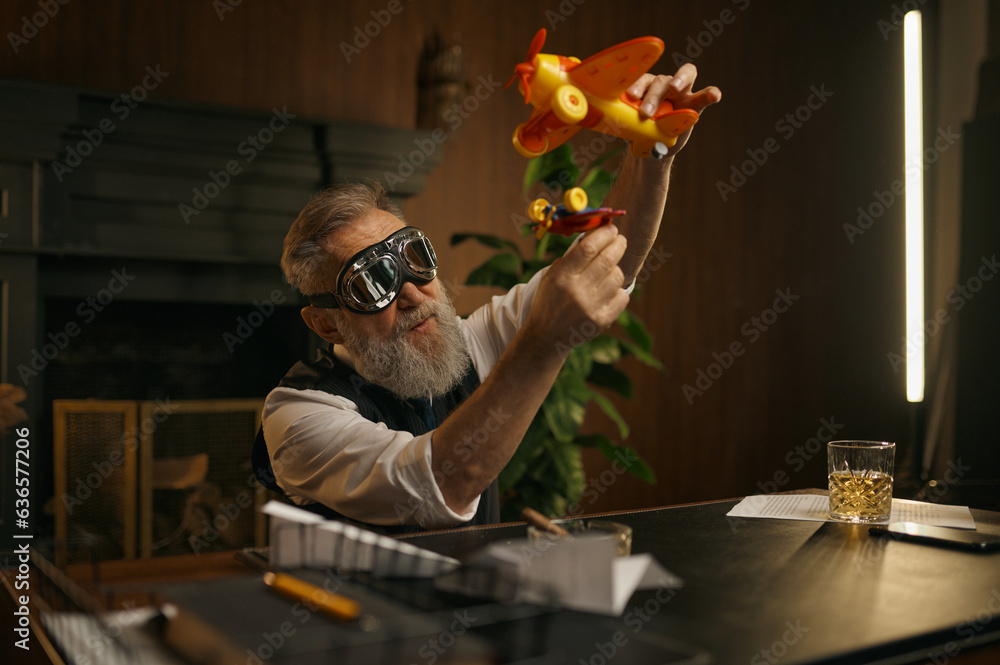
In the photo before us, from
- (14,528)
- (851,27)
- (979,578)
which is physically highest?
(851,27)

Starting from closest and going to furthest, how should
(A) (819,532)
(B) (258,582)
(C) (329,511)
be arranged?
(B) (258,582) → (A) (819,532) → (C) (329,511)

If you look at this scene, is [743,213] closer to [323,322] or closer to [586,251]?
[323,322]

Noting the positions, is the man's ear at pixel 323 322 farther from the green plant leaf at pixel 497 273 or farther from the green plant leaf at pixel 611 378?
the green plant leaf at pixel 611 378

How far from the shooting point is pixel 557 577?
2.34 feet

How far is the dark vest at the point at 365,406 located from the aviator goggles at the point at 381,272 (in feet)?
0.43

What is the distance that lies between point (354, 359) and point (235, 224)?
1.94 meters

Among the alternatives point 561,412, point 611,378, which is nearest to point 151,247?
point 561,412

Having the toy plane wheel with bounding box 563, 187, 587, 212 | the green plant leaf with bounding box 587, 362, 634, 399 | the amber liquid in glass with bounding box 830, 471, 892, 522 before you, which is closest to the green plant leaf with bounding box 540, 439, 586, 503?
the green plant leaf with bounding box 587, 362, 634, 399

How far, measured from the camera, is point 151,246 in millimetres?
3197

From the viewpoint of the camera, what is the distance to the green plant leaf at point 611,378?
316 centimetres

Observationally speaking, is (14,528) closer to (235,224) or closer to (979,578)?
(235,224)

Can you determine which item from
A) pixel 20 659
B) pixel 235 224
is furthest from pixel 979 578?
pixel 235 224

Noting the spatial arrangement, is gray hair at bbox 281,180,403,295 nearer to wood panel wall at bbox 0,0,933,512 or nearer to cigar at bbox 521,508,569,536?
cigar at bbox 521,508,569,536

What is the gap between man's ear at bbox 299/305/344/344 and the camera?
170cm
